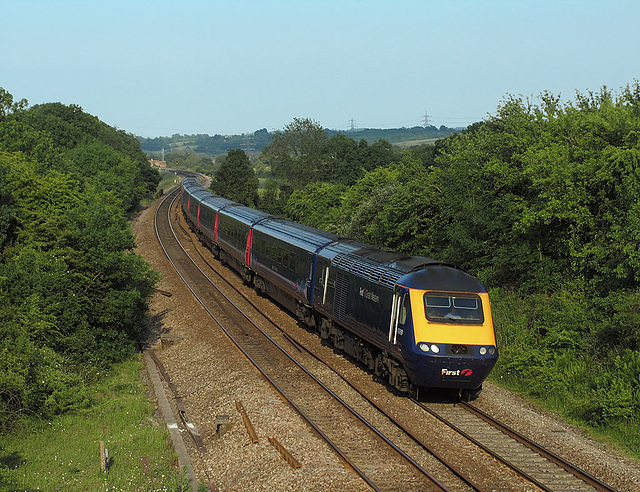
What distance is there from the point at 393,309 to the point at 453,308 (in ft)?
4.67

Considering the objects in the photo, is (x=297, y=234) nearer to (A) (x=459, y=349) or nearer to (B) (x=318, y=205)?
(A) (x=459, y=349)

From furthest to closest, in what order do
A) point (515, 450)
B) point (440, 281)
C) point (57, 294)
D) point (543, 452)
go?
1. point (57, 294)
2. point (440, 281)
3. point (515, 450)
4. point (543, 452)

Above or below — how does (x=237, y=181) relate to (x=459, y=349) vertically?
above

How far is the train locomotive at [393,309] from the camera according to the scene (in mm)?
13898

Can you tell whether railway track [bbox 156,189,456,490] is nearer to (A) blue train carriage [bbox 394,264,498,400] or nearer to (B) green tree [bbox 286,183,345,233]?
(A) blue train carriage [bbox 394,264,498,400]

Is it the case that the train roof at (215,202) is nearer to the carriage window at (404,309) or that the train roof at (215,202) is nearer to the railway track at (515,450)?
the carriage window at (404,309)

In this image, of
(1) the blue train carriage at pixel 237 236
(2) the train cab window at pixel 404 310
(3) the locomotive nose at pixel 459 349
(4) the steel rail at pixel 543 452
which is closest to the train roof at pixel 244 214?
(1) the blue train carriage at pixel 237 236

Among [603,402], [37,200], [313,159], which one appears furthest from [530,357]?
[313,159]

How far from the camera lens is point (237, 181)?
8369cm

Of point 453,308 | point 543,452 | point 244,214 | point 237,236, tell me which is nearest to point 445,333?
point 453,308

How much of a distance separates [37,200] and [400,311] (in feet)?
54.2

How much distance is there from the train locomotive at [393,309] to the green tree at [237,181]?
5844 cm

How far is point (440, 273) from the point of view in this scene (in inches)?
587

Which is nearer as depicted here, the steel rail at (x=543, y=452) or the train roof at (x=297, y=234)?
the steel rail at (x=543, y=452)
